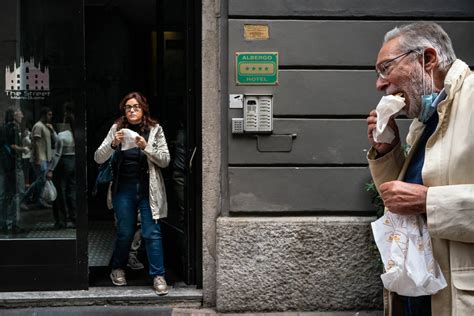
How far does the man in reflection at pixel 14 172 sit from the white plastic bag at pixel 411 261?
4448 mm

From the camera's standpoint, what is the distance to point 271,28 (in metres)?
5.76

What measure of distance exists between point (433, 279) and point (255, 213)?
352 cm

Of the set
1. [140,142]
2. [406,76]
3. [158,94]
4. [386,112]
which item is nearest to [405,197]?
[386,112]

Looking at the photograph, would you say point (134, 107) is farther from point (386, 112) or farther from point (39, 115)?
point (386, 112)

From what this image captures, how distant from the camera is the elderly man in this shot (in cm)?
229

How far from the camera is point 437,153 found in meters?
2.36

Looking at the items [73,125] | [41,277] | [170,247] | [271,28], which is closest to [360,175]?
[271,28]

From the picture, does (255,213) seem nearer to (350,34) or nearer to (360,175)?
(360,175)

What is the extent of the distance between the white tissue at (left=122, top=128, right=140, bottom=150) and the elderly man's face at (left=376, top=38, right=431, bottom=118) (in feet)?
11.8

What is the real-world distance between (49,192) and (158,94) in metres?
2.06

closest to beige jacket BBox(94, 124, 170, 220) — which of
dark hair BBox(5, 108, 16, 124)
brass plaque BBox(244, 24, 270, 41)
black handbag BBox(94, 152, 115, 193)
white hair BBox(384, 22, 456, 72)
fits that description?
black handbag BBox(94, 152, 115, 193)

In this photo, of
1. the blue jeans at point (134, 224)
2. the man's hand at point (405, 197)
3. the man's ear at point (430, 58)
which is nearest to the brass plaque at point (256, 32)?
the blue jeans at point (134, 224)

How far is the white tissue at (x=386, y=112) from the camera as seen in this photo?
8.24 feet

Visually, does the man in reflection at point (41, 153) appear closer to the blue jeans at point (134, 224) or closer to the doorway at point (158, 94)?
the blue jeans at point (134, 224)
